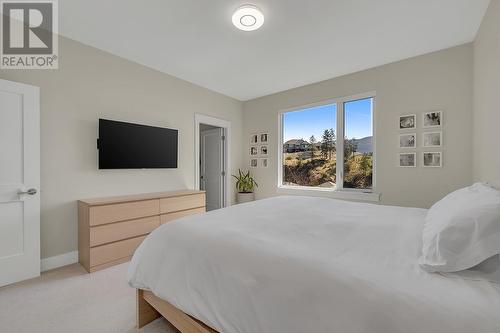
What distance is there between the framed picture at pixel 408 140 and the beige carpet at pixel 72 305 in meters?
3.35

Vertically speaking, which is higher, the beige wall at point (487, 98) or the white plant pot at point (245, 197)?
the beige wall at point (487, 98)

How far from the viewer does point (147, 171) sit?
3.33m

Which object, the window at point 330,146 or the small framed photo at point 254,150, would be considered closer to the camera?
the window at point 330,146

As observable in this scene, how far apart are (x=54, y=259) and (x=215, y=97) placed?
3.35 meters

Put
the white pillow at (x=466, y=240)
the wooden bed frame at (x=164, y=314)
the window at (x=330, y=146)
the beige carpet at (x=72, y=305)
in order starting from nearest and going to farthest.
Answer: the white pillow at (x=466, y=240)
the wooden bed frame at (x=164, y=314)
the beige carpet at (x=72, y=305)
the window at (x=330, y=146)

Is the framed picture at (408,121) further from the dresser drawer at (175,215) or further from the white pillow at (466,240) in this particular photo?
the dresser drawer at (175,215)

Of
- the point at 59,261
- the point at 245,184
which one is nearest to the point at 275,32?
the point at 245,184

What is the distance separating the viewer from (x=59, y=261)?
99.1 inches

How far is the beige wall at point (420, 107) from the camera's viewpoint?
2.70 metres

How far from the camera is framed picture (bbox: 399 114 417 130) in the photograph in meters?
2.98

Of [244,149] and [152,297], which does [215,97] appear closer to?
[244,149]

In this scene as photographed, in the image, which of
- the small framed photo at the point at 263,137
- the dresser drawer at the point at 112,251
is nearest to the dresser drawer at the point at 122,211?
the dresser drawer at the point at 112,251

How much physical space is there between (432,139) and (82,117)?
4.36m

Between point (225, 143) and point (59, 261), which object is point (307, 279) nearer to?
point (59, 261)
